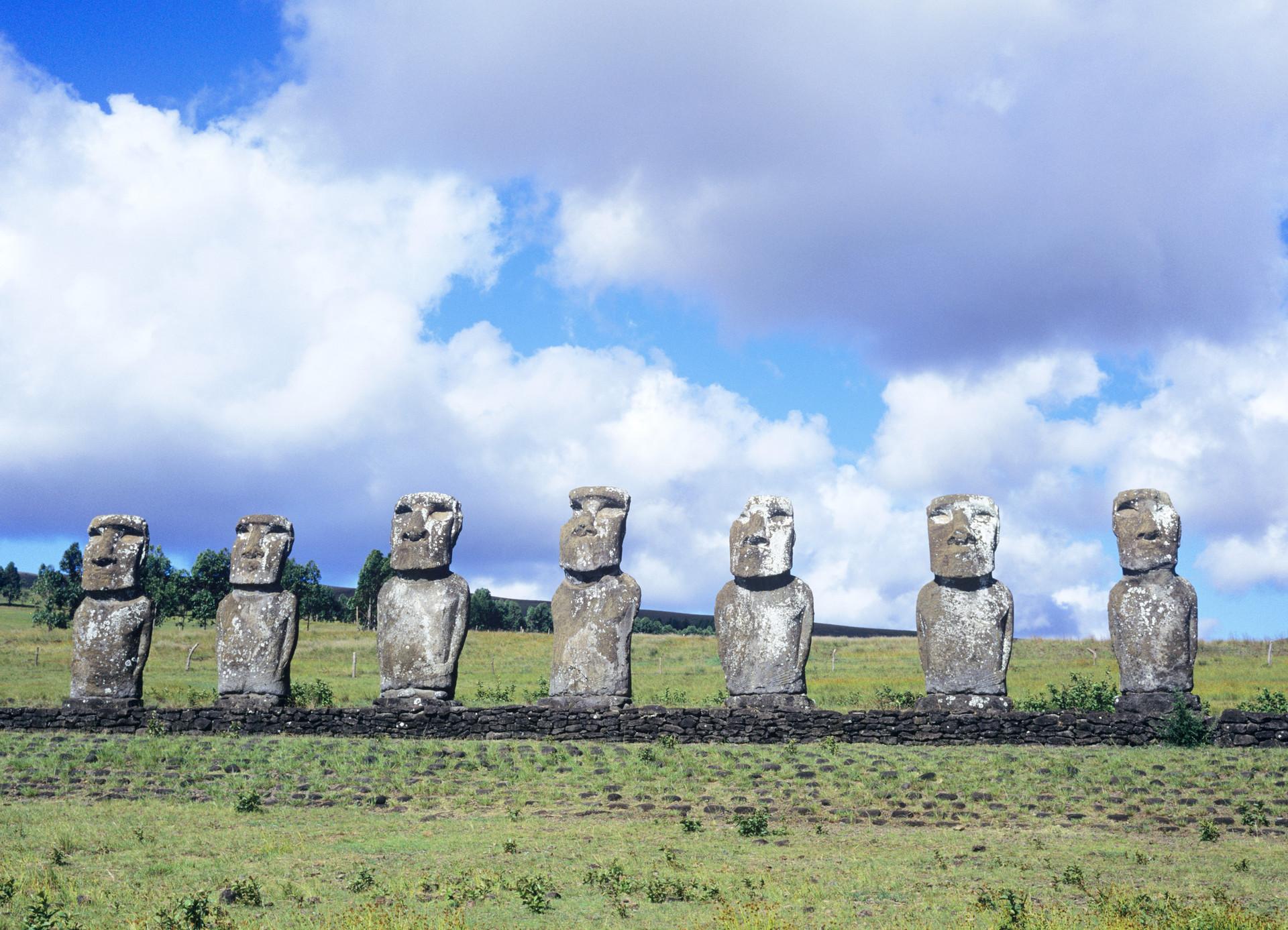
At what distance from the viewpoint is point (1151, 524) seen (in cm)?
2202

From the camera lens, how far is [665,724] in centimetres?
2162

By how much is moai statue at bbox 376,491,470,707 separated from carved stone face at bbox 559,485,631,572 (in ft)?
6.86

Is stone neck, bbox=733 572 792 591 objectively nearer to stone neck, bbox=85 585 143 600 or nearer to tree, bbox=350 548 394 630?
stone neck, bbox=85 585 143 600

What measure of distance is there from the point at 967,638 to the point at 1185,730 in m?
3.67

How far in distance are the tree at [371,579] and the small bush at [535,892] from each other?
48.0 m

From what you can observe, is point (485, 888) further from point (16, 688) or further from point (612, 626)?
point (16, 688)

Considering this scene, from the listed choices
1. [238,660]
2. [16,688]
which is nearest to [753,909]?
[238,660]

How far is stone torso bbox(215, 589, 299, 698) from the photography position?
78.1ft

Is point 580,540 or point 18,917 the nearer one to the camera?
point 18,917

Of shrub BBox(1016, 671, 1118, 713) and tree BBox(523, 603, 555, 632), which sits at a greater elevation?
tree BBox(523, 603, 555, 632)

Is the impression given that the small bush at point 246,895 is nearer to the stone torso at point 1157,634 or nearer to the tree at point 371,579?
the stone torso at point 1157,634

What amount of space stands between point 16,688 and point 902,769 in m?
24.8

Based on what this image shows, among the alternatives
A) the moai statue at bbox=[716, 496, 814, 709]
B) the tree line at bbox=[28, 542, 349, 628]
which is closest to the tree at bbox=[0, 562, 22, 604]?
the tree line at bbox=[28, 542, 349, 628]

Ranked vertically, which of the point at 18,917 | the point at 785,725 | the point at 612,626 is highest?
the point at 612,626
